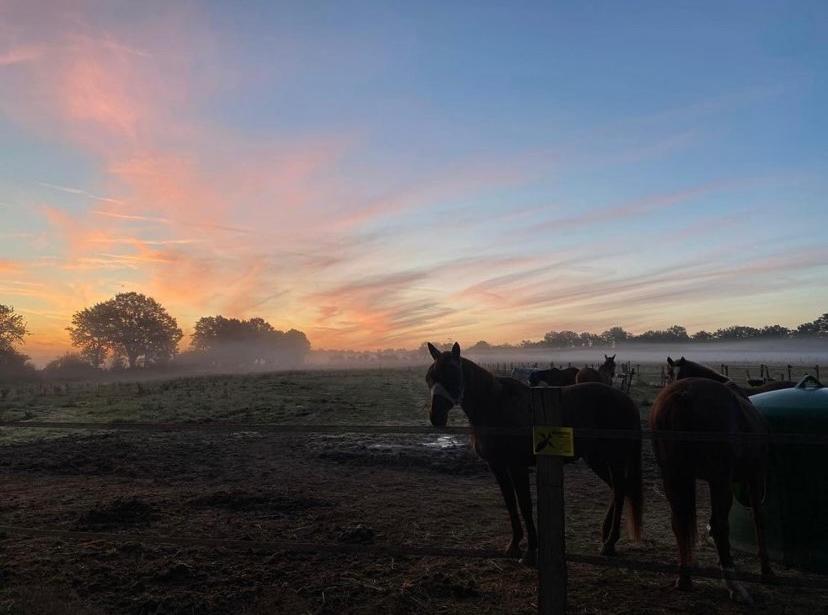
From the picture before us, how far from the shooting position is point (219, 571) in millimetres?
5125

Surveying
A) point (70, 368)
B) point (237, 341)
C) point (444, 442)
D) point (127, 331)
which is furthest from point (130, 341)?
point (444, 442)

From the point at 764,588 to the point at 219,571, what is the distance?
5.35 m

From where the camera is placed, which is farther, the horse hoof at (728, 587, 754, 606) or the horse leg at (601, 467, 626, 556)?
the horse leg at (601, 467, 626, 556)

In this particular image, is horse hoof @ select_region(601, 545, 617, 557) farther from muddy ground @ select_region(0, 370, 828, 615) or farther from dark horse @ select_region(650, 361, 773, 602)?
dark horse @ select_region(650, 361, 773, 602)

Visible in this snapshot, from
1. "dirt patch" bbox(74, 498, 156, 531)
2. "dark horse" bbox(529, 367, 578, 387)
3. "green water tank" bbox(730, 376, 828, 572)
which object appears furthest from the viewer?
"dark horse" bbox(529, 367, 578, 387)

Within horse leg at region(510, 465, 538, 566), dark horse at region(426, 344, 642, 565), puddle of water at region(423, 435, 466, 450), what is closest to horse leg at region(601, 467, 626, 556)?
dark horse at region(426, 344, 642, 565)

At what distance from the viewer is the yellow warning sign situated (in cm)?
324

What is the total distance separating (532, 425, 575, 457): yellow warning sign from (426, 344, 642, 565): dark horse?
216 centimetres

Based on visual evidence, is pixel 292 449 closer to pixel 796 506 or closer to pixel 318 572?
pixel 318 572

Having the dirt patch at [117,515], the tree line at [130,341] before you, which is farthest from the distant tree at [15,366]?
the dirt patch at [117,515]

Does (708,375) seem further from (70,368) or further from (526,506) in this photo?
(70,368)

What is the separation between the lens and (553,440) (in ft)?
10.8

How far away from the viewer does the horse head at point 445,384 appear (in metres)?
→ 5.77

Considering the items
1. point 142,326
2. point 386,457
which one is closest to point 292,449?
point 386,457
